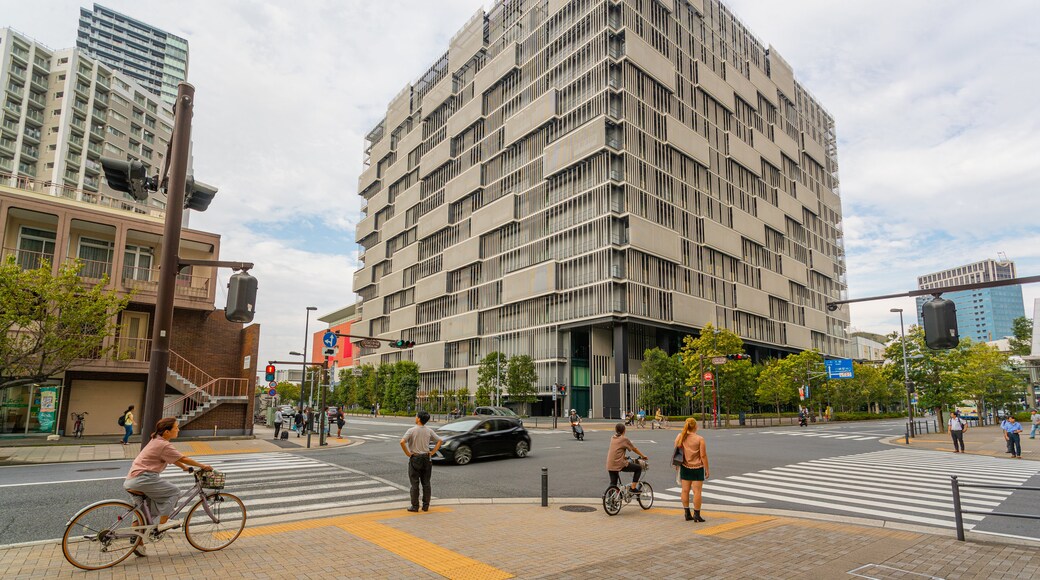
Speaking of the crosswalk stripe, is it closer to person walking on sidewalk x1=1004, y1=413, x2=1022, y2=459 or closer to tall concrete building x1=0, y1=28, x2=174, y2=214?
person walking on sidewalk x1=1004, y1=413, x2=1022, y2=459

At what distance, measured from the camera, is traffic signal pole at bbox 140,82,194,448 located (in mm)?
6621

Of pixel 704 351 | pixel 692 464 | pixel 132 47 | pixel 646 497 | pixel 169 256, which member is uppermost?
pixel 132 47

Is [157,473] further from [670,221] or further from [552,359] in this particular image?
[670,221]

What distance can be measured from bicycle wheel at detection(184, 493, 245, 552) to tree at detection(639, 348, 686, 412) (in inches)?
1980

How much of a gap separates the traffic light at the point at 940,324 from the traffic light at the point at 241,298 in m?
10.3

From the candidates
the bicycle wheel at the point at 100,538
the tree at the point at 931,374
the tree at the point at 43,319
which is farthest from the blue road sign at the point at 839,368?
the bicycle wheel at the point at 100,538

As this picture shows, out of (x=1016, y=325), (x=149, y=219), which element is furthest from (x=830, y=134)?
(x=149, y=219)

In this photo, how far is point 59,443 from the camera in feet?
76.6

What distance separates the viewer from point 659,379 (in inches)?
2146

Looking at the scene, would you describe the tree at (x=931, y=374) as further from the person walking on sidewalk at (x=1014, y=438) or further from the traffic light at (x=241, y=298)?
the traffic light at (x=241, y=298)

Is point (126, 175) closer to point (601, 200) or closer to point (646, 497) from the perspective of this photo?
point (646, 497)

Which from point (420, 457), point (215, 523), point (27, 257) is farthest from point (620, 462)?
point (27, 257)

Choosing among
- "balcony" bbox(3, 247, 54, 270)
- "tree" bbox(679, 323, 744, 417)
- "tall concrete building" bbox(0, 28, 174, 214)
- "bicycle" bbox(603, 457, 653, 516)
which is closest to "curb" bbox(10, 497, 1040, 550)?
"bicycle" bbox(603, 457, 653, 516)

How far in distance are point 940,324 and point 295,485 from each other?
541 inches
